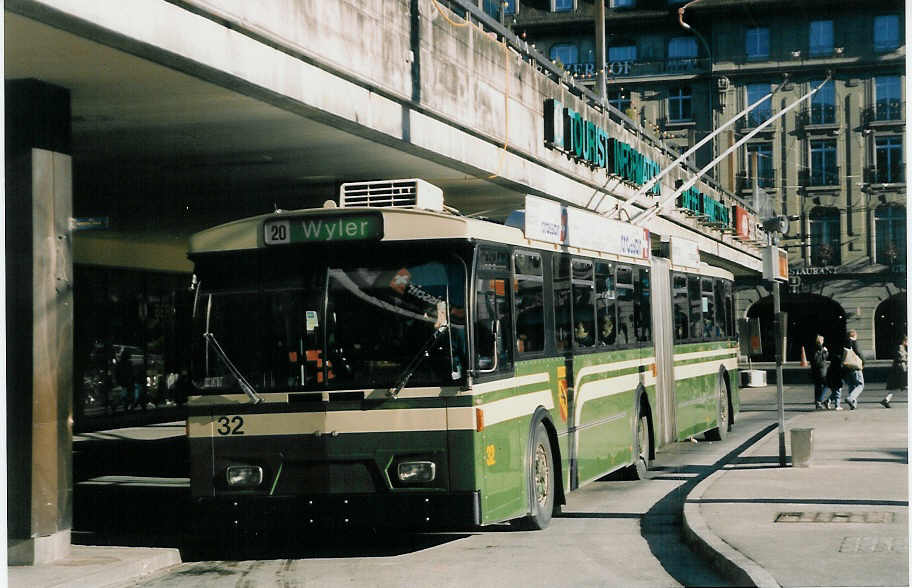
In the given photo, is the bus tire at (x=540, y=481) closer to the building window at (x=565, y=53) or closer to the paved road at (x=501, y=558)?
the paved road at (x=501, y=558)

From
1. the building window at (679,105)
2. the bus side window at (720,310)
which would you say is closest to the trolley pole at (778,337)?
the bus side window at (720,310)

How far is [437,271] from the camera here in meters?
11.0

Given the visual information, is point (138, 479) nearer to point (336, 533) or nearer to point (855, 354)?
point (336, 533)

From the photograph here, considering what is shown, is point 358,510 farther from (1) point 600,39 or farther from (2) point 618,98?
(2) point 618,98

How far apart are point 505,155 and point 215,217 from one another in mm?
6787

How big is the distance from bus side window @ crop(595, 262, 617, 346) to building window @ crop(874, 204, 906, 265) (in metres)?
26.1

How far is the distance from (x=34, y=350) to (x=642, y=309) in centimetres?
810

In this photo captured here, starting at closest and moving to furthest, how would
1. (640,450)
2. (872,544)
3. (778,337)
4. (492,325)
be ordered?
(872,544)
(492,325)
(640,450)
(778,337)

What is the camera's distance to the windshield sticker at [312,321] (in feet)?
36.3

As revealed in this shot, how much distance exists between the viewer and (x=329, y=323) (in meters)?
11.0

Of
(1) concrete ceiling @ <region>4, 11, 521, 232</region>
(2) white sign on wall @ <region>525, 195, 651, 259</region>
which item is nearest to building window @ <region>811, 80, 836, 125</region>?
(1) concrete ceiling @ <region>4, 11, 521, 232</region>

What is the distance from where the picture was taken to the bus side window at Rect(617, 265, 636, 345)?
1598 cm

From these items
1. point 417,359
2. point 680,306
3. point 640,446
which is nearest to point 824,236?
point 680,306

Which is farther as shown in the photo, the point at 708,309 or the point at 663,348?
the point at 708,309
